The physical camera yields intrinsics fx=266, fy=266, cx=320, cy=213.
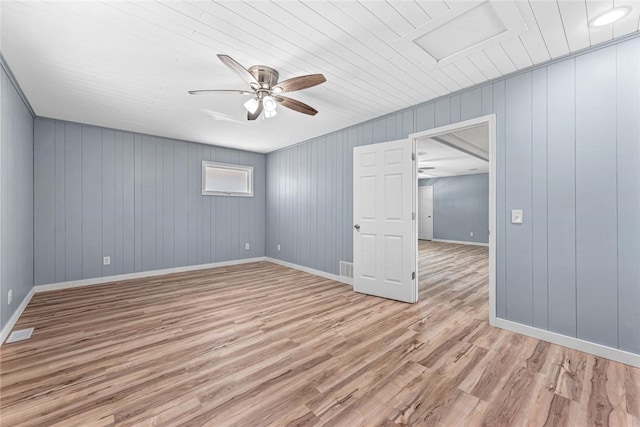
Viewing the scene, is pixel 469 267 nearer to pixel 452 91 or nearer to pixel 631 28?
pixel 452 91

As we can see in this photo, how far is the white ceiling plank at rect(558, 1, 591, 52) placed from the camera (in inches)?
69.0

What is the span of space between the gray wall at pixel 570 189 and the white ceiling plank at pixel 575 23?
164 mm

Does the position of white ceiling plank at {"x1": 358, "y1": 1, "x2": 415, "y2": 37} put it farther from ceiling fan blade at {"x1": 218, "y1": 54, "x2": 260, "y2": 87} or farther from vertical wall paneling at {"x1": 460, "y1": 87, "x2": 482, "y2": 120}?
vertical wall paneling at {"x1": 460, "y1": 87, "x2": 482, "y2": 120}

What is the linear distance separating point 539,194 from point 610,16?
4.39ft

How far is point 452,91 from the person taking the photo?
9.75 feet

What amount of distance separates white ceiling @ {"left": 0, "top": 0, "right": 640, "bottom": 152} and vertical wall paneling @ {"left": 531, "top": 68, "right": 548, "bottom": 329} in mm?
281

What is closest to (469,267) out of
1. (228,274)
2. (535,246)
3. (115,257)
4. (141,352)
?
(535,246)

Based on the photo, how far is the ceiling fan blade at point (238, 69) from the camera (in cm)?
192

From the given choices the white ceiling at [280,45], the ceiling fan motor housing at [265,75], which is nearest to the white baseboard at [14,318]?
the white ceiling at [280,45]

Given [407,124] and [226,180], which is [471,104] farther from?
[226,180]

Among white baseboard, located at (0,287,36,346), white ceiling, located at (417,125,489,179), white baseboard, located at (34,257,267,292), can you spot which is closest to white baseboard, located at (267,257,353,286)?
white baseboard, located at (34,257,267,292)

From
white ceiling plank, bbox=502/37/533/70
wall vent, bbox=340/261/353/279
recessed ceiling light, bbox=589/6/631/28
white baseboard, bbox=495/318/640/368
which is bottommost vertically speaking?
white baseboard, bbox=495/318/640/368

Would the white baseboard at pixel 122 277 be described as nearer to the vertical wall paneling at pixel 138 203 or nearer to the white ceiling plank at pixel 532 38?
the vertical wall paneling at pixel 138 203

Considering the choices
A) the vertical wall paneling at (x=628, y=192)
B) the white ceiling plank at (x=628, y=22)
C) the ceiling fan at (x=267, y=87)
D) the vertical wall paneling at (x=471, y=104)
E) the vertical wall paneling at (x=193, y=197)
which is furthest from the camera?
the vertical wall paneling at (x=193, y=197)
